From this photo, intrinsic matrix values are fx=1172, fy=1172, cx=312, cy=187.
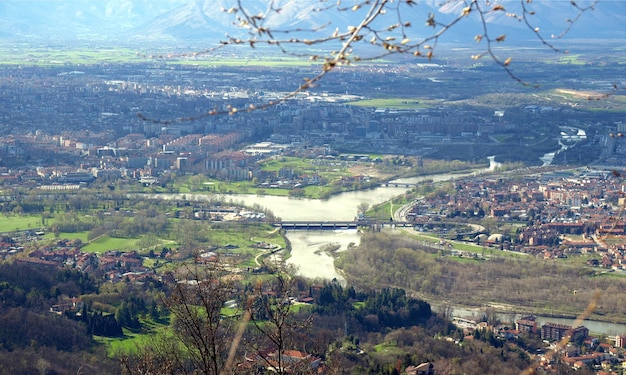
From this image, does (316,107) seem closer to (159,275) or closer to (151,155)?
(151,155)

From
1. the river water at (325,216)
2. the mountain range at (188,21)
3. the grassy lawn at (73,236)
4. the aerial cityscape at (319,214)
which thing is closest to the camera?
the aerial cityscape at (319,214)

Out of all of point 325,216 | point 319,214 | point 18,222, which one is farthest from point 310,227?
point 18,222

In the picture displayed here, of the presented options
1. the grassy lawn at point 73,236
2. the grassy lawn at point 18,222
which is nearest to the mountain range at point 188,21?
the grassy lawn at point 18,222

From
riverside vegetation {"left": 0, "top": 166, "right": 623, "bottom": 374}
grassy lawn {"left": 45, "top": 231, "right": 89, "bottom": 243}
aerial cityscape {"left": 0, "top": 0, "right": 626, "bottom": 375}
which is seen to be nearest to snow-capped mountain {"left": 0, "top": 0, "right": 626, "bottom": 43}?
aerial cityscape {"left": 0, "top": 0, "right": 626, "bottom": 375}

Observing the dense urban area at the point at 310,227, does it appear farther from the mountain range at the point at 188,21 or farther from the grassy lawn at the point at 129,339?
the mountain range at the point at 188,21

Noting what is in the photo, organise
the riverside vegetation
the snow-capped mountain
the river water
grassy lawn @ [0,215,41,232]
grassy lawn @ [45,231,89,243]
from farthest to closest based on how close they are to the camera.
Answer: the snow-capped mountain, grassy lawn @ [0,215,41,232], grassy lawn @ [45,231,89,243], the river water, the riverside vegetation

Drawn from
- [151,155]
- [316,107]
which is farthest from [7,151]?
[316,107]

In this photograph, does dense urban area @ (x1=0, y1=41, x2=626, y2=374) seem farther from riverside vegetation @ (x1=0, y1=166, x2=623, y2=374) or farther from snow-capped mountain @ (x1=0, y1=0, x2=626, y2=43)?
snow-capped mountain @ (x1=0, y1=0, x2=626, y2=43)
